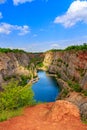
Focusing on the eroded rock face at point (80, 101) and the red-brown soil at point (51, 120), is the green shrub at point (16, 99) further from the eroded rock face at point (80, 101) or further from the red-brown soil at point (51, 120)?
the red-brown soil at point (51, 120)

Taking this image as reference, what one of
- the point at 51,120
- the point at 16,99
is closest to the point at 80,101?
the point at 16,99

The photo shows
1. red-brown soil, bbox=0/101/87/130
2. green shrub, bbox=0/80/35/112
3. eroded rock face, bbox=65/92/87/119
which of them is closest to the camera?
red-brown soil, bbox=0/101/87/130

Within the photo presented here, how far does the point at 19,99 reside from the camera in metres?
34.5

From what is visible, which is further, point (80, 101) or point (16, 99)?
point (80, 101)

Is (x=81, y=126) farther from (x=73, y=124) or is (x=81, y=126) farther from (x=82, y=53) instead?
(x=82, y=53)

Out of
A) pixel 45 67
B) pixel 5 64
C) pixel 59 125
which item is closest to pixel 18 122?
pixel 59 125

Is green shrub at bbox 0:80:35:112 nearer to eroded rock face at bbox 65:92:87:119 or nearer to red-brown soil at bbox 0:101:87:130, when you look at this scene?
eroded rock face at bbox 65:92:87:119

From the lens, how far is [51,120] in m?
22.0

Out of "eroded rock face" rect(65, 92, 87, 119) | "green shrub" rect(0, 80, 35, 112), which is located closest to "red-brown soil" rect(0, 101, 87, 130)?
"green shrub" rect(0, 80, 35, 112)

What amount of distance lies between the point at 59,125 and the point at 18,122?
3.92m

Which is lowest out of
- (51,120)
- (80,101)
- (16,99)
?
(80,101)

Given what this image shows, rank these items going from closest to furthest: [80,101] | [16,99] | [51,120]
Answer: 1. [51,120]
2. [16,99]
3. [80,101]

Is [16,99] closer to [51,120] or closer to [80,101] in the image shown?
[51,120]

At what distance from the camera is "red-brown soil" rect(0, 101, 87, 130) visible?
20500mm
